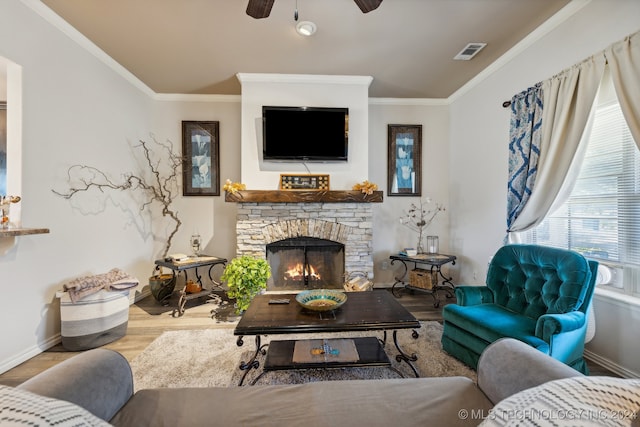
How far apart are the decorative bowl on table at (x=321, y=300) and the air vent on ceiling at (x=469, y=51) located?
293 cm

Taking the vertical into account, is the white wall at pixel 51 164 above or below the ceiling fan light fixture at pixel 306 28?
below

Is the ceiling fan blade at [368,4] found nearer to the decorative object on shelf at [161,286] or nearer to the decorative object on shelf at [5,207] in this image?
the decorative object on shelf at [5,207]

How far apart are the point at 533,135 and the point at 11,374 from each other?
4.84m

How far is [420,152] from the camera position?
4152mm

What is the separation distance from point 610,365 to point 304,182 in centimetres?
327

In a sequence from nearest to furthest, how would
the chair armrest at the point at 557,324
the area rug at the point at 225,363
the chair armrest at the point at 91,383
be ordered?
1. the chair armrest at the point at 91,383
2. the chair armrest at the point at 557,324
3. the area rug at the point at 225,363

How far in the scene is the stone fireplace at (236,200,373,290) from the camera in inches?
137

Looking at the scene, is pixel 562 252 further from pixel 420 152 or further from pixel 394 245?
pixel 420 152

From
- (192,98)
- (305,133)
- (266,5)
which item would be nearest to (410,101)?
(305,133)

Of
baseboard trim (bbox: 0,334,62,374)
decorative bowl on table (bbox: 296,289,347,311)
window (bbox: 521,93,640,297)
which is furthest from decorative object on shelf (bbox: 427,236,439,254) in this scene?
baseboard trim (bbox: 0,334,62,374)

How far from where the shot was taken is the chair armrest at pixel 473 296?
224 cm

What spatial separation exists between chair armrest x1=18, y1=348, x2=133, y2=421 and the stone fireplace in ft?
7.83

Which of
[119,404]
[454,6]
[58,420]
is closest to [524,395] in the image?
[58,420]

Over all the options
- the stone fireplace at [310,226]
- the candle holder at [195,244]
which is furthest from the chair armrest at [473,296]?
the candle holder at [195,244]
